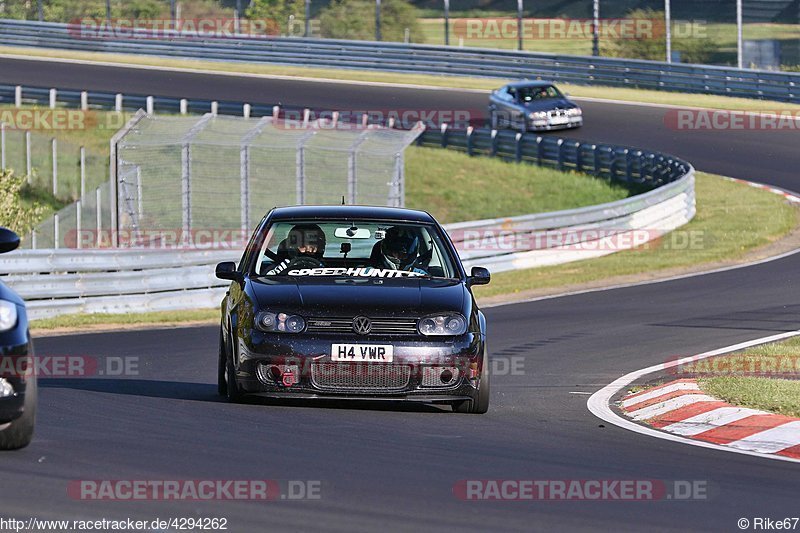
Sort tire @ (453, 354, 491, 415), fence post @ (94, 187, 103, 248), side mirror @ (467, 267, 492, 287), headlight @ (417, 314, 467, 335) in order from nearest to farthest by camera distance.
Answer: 1. headlight @ (417, 314, 467, 335)
2. tire @ (453, 354, 491, 415)
3. side mirror @ (467, 267, 492, 287)
4. fence post @ (94, 187, 103, 248)

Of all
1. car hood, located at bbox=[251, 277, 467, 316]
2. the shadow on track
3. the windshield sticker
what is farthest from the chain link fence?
car hood, located at bbox=[251, 277, 467, 316]

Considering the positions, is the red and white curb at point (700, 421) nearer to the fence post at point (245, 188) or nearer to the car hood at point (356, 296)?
the car hood at point (356, 296)

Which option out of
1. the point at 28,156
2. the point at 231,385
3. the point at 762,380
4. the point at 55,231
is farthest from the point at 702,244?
the point at 231,385

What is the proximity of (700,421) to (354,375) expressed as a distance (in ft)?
7.57

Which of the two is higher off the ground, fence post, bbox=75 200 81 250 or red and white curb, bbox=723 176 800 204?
fence post, bbox=75 200 81 250

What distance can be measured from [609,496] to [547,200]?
27.9 metres

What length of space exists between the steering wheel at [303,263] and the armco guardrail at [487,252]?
8.33m

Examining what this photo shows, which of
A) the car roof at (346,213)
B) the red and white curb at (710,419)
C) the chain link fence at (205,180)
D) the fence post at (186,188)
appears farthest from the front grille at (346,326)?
the fence post at (186,188)

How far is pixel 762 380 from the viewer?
1166 cm

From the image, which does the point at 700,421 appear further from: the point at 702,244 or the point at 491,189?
the point at 491,189

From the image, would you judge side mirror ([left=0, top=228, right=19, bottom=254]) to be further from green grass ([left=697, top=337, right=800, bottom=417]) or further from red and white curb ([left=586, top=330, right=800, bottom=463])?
green grass ([left=697, top=337, right=800, bottom=417])

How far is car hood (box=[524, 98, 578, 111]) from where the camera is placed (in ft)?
130

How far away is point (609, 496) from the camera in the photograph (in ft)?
23.8

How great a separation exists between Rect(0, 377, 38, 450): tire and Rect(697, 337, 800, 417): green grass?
4.95 m
